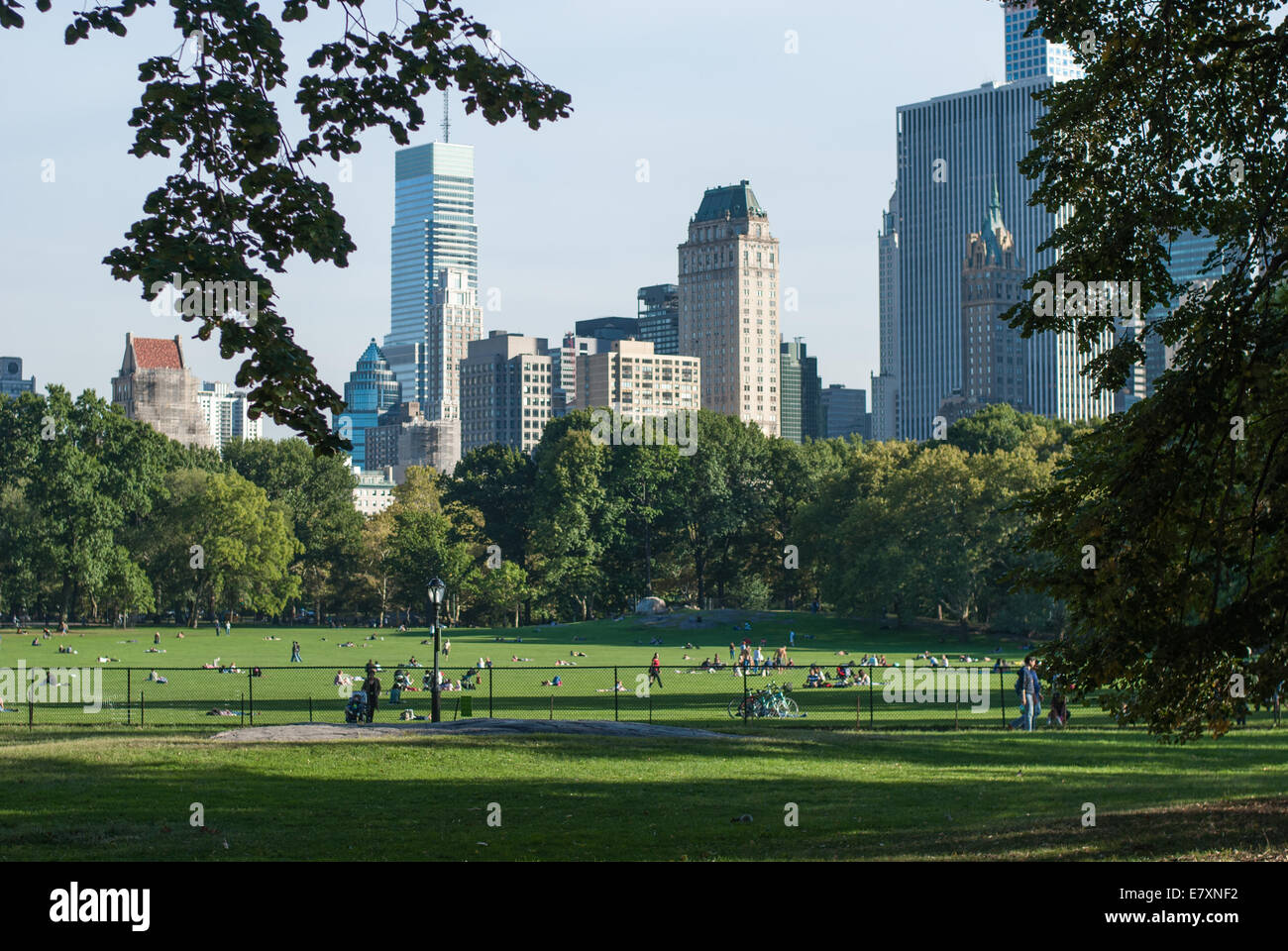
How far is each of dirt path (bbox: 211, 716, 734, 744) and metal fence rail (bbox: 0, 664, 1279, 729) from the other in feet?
10.1

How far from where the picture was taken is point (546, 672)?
190 ft

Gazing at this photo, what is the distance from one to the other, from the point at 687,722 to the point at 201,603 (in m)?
86.2

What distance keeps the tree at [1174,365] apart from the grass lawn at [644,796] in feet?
6.41

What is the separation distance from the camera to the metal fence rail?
109 ft

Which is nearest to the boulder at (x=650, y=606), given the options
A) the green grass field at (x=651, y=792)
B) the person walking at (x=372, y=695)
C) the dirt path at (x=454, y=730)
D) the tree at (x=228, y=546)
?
the tree at (x=228, y=546)

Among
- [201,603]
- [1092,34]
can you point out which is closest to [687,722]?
[1092,34]

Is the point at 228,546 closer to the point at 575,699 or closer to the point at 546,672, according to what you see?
the point at 546,672

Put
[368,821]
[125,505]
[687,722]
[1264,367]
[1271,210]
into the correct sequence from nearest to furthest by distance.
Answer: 1. [1264,367]
2. [1271,210]
3. [368,821]
4. [687,722]
5. [125,505]

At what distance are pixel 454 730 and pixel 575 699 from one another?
16401 mm

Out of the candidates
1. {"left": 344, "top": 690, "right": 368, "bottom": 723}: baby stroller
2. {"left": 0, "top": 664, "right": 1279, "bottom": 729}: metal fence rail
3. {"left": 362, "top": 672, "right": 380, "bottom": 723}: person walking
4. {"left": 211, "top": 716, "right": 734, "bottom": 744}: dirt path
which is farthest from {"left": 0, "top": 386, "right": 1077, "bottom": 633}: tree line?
{"left": 211, "top": 716, "right": 734, "bottom": 744}: dirt path

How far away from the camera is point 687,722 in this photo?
3259 centimetres

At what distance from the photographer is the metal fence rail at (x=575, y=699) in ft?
109
